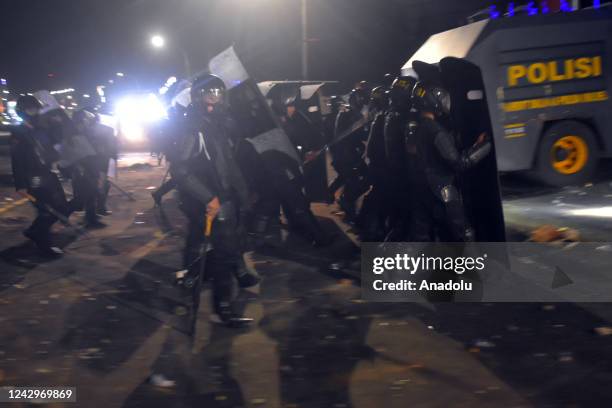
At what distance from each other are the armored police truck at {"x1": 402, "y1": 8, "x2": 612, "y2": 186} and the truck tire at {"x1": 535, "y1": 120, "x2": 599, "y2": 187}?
0.02 metres

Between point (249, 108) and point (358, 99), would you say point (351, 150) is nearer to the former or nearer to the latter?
point (358, 99)

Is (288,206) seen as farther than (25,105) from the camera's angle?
Yes

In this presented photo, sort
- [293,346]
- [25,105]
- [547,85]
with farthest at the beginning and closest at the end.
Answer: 1. [547,85]
2. [25,105]
3. [293,346]

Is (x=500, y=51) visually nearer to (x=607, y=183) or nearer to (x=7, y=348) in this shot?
(x=607, y=183)

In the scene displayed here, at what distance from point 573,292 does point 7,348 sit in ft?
15.5

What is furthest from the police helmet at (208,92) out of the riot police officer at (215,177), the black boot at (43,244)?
the black boot at (43,244)

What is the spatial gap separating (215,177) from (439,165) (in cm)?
193

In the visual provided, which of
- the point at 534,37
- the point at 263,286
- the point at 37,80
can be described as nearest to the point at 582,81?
the point at 534,37

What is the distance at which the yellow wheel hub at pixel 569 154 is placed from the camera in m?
12.1

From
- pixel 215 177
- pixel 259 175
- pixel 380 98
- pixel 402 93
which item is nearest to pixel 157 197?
pixel 259 175

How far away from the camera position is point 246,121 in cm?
861

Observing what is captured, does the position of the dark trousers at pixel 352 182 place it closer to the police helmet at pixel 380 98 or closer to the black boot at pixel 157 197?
the police helmet at pixel 380 98

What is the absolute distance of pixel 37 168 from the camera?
853cm

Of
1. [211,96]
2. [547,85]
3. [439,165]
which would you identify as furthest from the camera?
[547,85]
